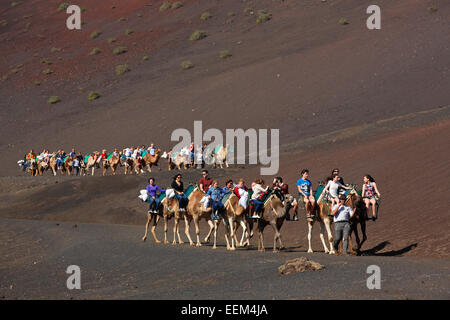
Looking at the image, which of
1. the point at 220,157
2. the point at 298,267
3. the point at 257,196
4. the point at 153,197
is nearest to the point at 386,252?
the point at 257,196

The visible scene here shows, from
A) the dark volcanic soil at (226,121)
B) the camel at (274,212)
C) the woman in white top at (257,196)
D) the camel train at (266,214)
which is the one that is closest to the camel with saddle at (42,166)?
the dark volcanic soil at (226,121)

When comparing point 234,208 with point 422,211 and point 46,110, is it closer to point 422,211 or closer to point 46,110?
point 422,211

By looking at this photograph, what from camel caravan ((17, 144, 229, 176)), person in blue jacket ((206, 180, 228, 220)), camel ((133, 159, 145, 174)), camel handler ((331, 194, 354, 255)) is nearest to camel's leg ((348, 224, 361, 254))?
camel handler ((331, 194, 354, 255))

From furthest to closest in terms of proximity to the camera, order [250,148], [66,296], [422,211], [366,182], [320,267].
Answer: [250,148] → [422,211] → [366,182] → [320,267] → [66,296]

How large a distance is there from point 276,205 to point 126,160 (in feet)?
85.2

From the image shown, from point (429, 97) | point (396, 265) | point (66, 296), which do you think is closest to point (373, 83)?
point (429, 97)

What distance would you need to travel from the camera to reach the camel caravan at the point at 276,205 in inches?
840

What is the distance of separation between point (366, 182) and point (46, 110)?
5819 centimetres

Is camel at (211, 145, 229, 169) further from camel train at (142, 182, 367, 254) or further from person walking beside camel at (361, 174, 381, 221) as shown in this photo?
person walking beside camel at (361, 174, 381, 221)

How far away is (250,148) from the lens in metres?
52.2

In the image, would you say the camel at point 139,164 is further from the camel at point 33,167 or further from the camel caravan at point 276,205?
the camel caravan at point 276,205

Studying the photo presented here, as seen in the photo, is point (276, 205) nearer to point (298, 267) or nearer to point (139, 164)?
point (298, 267)

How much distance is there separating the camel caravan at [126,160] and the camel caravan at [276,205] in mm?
19095

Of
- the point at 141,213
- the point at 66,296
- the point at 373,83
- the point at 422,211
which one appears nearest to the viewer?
the point at 66,296
